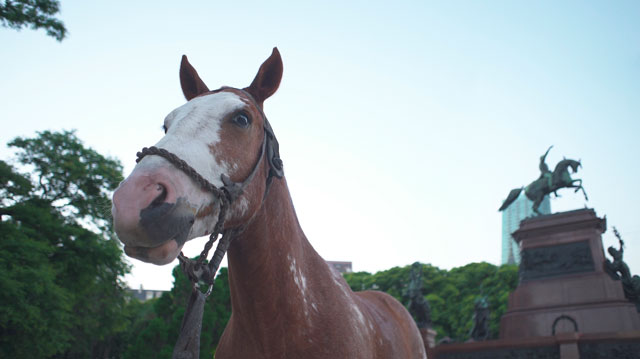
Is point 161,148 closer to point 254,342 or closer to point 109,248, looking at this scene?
point 254,342

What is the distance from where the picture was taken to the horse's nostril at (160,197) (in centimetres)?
181

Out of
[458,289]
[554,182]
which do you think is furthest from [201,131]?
[458,289]

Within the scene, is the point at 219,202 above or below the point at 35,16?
below

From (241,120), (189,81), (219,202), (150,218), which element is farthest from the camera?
(189,81)

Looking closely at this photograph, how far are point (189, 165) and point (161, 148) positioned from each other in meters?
0.14

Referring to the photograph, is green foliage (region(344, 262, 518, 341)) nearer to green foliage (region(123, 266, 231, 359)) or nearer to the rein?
green foliage (region(123, 266, 231, 359))

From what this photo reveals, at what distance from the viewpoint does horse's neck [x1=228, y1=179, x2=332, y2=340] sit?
2.58 meters

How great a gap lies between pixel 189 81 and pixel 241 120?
2.70 ft

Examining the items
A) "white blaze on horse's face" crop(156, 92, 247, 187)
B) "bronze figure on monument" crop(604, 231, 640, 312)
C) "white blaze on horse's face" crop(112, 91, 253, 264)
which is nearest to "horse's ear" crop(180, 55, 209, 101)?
"white blaze on horse's face" crop(156, 92, 247, 187)

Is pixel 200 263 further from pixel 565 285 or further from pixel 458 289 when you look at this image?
pixel 458 289

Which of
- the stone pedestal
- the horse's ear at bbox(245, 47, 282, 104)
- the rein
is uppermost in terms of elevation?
the stone pedestal

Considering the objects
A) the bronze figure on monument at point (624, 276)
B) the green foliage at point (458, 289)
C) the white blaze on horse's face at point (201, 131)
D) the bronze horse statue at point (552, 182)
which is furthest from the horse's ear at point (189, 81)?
the green foliage at point (458, 289)

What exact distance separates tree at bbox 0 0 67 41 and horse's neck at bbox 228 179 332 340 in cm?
1374

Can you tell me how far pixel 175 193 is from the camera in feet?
6.16
